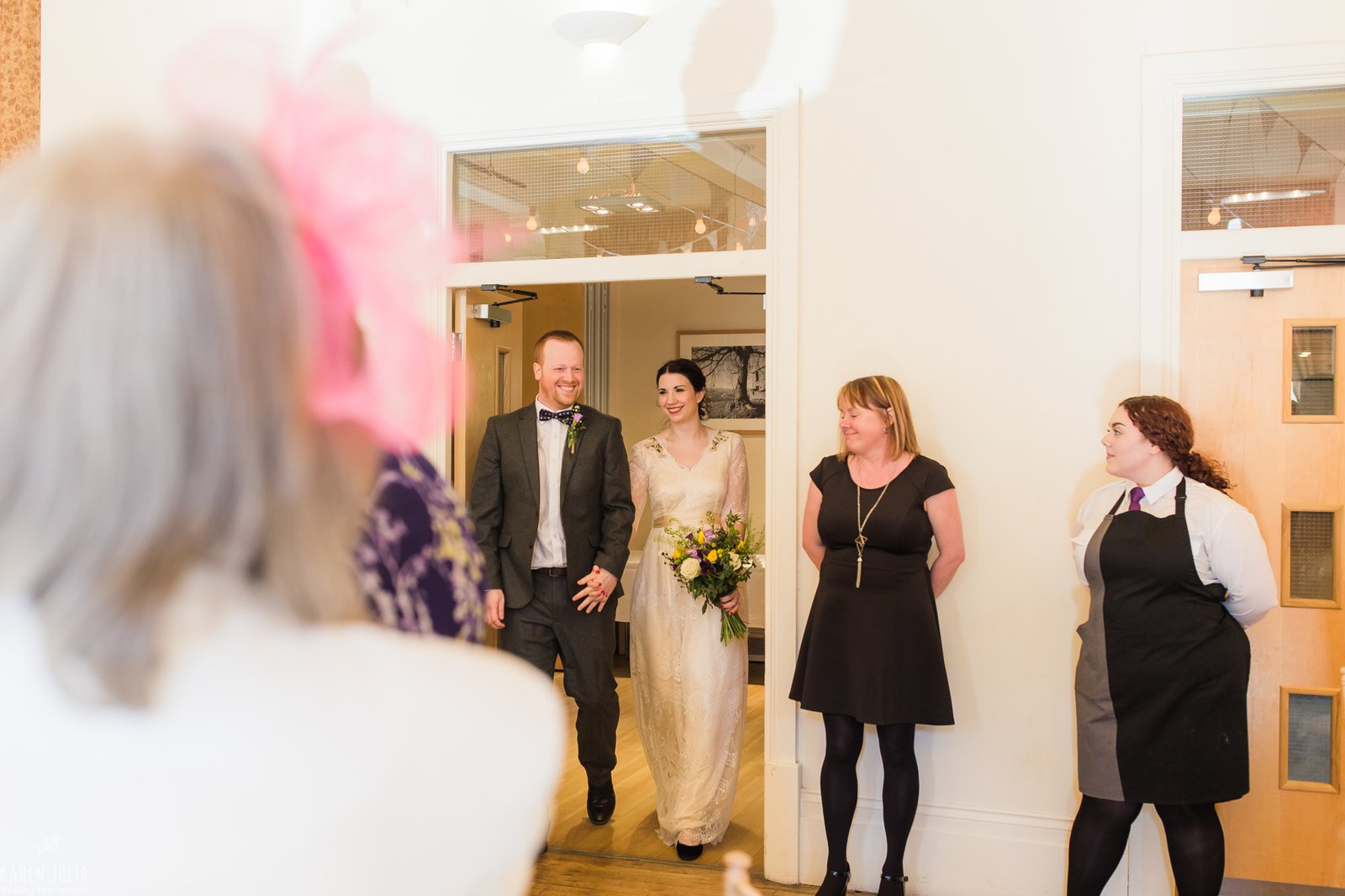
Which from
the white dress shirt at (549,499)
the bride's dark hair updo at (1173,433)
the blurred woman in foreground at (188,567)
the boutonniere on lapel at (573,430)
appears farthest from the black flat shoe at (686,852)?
the blurred woman in foreground at (188,567)

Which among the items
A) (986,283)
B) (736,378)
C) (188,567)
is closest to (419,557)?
(188,567)

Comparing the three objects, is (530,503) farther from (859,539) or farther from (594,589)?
(859,539)

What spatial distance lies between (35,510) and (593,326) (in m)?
7.67

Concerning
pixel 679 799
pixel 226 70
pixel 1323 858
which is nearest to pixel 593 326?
pixel 679 799

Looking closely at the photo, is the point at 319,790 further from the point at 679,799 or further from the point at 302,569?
the point at 679,799

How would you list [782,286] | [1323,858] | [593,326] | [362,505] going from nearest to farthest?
1. [362,505]
2. [1323,858]
3. [782,286]
4. [593,326]

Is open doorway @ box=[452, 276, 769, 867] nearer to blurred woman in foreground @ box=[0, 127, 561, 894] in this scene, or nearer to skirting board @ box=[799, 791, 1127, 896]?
skirting board @ box=[799, 791, 1127, 896]

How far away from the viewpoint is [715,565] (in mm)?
4125

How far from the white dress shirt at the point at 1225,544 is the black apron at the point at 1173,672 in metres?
0.03

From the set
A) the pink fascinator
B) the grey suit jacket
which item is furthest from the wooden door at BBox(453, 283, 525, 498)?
the pink fascinator

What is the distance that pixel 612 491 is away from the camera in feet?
14.0

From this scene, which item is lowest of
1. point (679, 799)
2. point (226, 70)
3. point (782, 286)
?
point (679, 799)

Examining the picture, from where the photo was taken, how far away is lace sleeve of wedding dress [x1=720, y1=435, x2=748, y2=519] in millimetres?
4469

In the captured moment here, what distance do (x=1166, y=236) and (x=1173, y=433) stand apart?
0.78m
